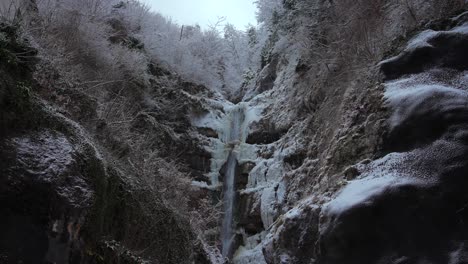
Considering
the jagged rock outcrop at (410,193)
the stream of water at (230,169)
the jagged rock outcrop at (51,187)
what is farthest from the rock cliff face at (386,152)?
the stream of water at (230,169)

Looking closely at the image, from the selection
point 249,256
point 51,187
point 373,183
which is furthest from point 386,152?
point 249,256

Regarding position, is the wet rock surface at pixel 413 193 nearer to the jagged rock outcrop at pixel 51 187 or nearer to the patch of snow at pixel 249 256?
the jagged rock outcrop at pixel 51 187

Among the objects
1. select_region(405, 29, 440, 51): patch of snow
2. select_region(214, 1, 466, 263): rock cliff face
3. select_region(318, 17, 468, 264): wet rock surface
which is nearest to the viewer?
select_region(318, 17, 468, 264): wet rock surface

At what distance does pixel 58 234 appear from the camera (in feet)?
16.5

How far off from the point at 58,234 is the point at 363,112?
19.2 ft

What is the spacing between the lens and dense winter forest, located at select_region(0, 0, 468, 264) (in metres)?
5.32

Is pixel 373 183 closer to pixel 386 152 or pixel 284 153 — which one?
pixel 386 152

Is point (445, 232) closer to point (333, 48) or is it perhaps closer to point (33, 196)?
point (33, 196)

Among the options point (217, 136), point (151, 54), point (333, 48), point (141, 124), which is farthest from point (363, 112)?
point (151, 54)

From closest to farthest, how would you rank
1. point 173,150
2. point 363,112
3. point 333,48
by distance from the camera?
point 363,112
point 333,48
point 173,150

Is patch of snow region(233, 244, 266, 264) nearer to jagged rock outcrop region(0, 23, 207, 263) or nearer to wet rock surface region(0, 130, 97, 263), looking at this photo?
jagged rock outcrop region(0, 23, 207, 263)

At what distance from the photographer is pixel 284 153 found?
45.7ft

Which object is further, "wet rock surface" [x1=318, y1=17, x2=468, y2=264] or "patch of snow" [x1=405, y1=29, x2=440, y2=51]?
"patch of snow" [x1=405, y1=29, x2=440, y2=51]

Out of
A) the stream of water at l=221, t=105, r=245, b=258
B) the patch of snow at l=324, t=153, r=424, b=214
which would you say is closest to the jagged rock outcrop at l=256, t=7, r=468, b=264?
the patch of snow at l=324, t=153, r=424, b=214
